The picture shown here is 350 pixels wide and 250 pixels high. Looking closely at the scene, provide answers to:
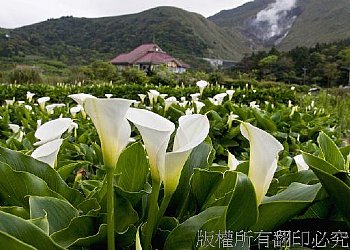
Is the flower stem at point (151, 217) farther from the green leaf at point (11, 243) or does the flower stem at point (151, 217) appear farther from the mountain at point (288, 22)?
the mountain at point (288, 22)

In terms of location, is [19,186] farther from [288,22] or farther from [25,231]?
[288,22]

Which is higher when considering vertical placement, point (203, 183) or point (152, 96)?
point (203, 183)

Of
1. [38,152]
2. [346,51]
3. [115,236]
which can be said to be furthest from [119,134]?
[346,51]

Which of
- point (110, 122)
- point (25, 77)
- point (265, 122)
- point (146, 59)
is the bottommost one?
point (146, 59)

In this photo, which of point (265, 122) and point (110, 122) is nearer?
point (110, 122)

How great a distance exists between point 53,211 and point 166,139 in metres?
0.24

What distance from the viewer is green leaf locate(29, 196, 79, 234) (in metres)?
0.69

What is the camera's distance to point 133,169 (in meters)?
0.89

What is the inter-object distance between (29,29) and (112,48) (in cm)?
1350

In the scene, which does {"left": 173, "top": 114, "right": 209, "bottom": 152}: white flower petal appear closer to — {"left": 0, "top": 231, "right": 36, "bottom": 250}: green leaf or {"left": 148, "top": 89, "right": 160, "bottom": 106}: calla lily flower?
{"left": 0, "top": 231, "right": 36, "bottom": 250}: green leaf

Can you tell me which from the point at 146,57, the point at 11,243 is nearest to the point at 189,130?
the point at 11,243

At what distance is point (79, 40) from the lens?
64.6 meters

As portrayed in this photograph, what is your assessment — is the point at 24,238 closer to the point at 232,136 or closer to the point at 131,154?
the point at 131,154

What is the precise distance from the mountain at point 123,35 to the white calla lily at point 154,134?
51.7m
